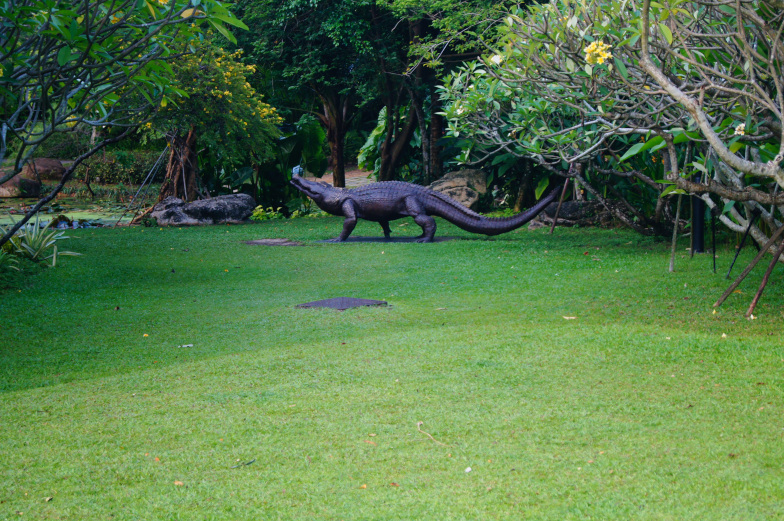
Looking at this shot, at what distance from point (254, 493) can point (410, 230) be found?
1006 centimetres

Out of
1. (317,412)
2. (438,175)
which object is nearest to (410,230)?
(438,175)

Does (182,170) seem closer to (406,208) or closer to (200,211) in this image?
(200,211)

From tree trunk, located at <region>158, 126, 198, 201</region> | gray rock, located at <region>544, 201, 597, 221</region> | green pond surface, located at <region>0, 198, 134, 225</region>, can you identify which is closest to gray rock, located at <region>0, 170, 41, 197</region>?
green pond surface, located at <region>0, 198, 134, 225</region>

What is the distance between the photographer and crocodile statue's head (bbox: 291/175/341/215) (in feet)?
37.7

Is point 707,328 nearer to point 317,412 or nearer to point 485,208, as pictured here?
point 317,412

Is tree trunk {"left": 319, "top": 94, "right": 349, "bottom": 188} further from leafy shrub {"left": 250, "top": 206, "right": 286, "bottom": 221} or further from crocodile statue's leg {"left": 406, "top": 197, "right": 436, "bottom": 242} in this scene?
crocodile statue's leg {"left": 406, "top": 197, "right": 436, "bottom": 242}

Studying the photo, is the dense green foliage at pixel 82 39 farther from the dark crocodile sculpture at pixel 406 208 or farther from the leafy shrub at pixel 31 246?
the dark crocodile sculpture at pixel 406 208

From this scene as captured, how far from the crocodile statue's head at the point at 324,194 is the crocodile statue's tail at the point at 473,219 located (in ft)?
5.32

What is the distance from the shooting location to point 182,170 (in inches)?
599

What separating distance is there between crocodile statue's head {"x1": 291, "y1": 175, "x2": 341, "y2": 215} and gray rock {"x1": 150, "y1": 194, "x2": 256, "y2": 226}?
10.4 ft

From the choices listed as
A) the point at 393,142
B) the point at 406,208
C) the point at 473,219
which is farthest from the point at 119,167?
the point at 473,219

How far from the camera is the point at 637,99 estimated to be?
20.1 feet

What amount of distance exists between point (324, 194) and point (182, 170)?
510 centimetres

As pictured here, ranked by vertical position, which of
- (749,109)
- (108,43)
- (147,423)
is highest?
(108,43)
